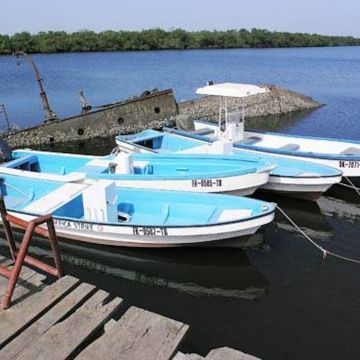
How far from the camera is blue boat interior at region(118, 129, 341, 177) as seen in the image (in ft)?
42.4

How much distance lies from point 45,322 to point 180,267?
5552 mm

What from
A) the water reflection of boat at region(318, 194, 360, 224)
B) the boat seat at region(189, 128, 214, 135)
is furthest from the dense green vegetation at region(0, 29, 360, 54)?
the water reflection of boat at region(318, 194, 360, 224)

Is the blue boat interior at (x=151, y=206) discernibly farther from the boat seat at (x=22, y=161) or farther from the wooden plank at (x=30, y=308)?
the wooden plank at (x=30, y=308)

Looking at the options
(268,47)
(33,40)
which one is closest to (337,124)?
(33,40)

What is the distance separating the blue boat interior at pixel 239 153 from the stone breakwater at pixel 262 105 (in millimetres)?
9924

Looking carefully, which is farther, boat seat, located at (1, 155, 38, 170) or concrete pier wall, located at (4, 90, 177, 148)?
concrete pier wall, located at (4, 90, 177, 148)

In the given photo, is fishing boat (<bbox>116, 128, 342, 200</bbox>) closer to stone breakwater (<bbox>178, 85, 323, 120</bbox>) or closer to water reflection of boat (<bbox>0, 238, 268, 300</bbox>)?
water reflection of boat (<bbox>0, 238, 268, 300</bbox>)

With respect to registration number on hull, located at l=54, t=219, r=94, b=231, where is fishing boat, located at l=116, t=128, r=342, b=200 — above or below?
below

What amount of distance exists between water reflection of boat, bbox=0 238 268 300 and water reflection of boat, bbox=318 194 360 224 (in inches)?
166

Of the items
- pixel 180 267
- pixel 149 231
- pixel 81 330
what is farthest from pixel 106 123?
pixel 81 330

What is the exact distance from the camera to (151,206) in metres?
10.8

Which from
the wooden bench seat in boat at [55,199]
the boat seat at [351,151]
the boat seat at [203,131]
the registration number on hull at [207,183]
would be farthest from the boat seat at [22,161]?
the boat seat at [351,151]

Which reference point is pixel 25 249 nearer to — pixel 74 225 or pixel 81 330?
pixel 81 330

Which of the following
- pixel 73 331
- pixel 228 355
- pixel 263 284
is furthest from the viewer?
pixel 263 284
